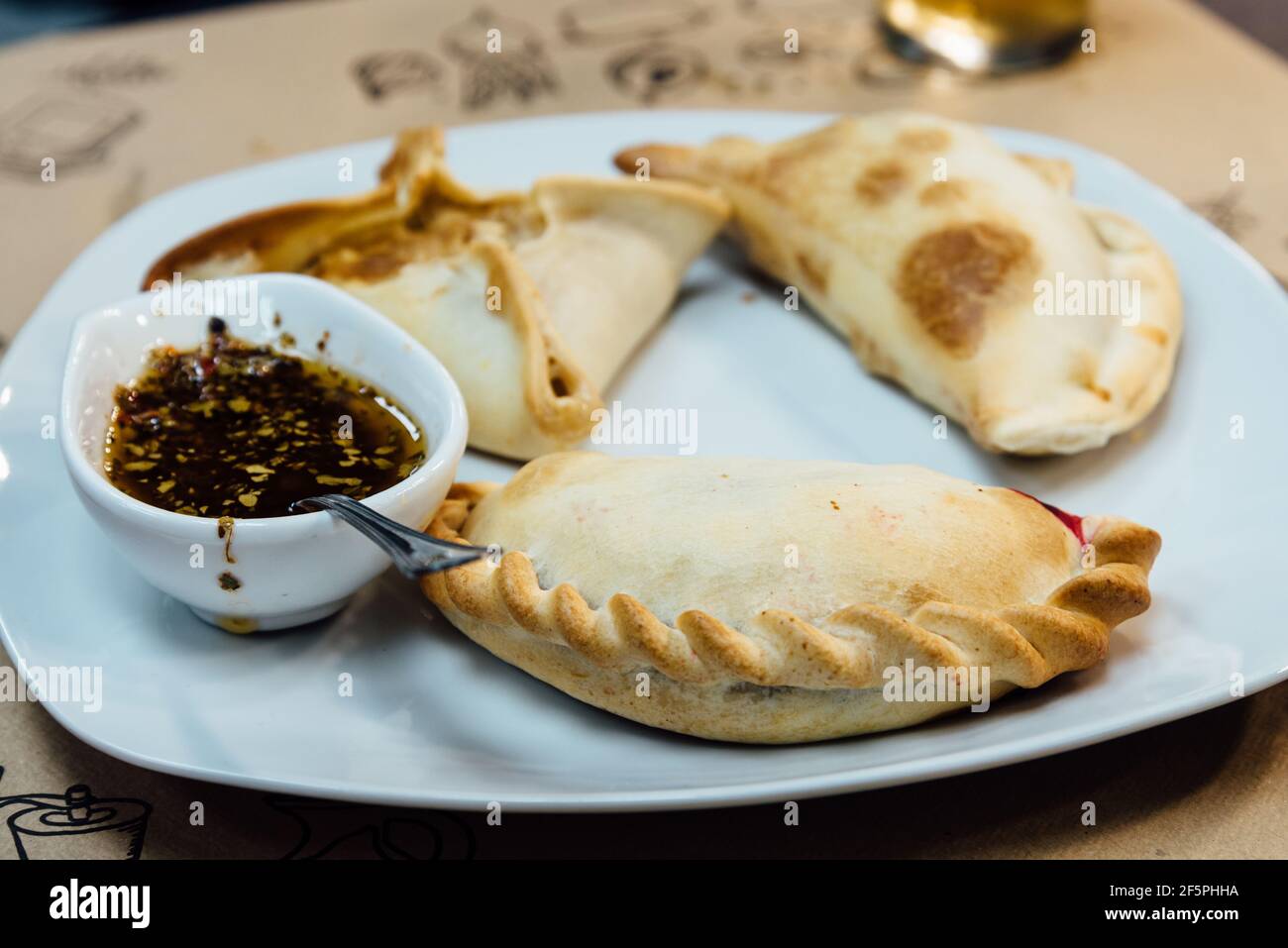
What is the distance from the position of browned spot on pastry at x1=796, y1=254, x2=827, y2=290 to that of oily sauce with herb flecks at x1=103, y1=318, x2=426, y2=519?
1.02 metres

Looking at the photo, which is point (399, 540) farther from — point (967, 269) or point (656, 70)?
point (656, 70)

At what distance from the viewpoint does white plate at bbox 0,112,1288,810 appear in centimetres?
159

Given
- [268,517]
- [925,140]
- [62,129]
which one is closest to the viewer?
[268,517]

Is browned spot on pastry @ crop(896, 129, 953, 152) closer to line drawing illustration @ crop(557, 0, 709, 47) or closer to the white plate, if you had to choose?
the white plate

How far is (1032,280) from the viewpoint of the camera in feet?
7.74

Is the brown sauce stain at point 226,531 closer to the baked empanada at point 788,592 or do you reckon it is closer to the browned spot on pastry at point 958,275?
the baked empanada at point 788,592

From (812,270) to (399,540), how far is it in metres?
1.30

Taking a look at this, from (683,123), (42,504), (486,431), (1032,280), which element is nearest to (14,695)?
(42,504)

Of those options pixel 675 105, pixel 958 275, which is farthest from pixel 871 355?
pixel 675 105

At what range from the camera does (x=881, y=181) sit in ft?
8.50

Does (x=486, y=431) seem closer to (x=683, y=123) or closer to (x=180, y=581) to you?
(x=180, y=581)

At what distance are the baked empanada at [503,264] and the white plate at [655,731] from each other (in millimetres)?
126

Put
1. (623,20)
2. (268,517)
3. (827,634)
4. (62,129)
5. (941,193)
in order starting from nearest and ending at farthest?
(827,634) < (268,517) < (941,193) < (62,129) < (623,20)
